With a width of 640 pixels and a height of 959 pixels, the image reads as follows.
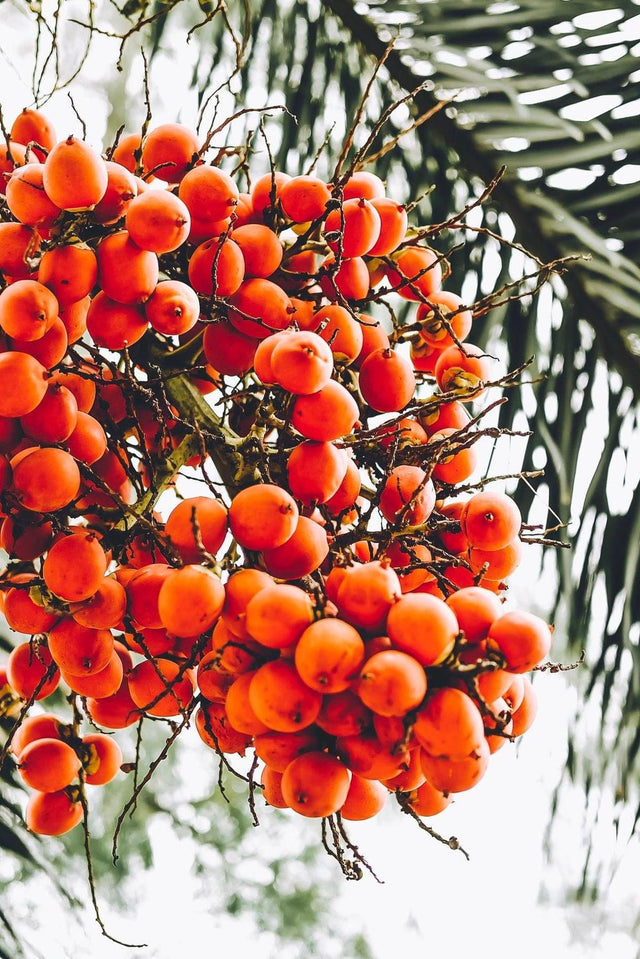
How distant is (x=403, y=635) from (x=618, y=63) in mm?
1085

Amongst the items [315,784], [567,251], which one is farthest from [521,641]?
[567,251]

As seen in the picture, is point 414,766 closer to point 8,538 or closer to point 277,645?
point 277,645

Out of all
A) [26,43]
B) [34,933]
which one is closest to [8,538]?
[34,933]

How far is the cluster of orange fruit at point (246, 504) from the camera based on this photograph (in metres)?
0.58

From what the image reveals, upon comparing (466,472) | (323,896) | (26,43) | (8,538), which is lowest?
(8,538)

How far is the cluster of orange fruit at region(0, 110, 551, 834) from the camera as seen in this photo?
0.58 m

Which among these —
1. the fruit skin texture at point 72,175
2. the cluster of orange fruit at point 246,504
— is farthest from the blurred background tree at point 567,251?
the fruit skin texture at point 72,175

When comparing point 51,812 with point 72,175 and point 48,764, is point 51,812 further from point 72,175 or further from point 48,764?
point 72,175

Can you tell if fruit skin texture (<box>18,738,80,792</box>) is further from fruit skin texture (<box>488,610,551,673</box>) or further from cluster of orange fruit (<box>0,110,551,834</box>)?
fruit skin texture (<box>488,610,551,673</box>)

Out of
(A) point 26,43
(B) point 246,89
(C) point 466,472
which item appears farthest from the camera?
(A) point 26,43

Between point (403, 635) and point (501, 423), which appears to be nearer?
point (403, 635)

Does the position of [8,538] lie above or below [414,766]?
above

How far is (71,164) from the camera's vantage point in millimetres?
634

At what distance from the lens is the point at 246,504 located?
2.04 ft
